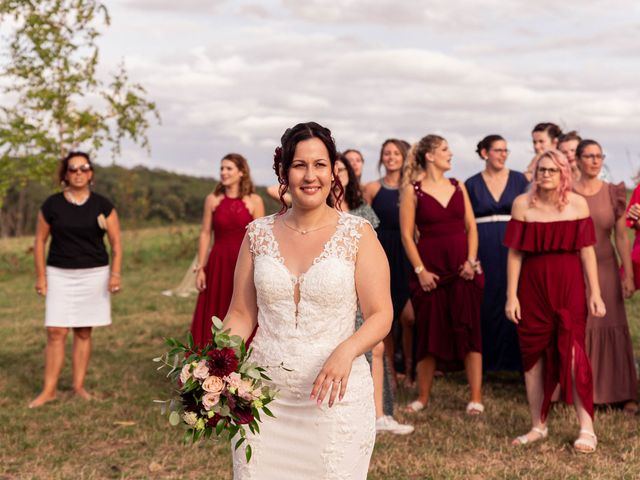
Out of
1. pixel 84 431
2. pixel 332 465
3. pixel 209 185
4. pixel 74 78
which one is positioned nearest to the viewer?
pixel 332 465

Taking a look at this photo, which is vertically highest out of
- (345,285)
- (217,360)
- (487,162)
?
(487,162)

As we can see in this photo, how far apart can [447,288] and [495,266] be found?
135 centimetres

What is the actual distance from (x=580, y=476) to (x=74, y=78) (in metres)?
16.7

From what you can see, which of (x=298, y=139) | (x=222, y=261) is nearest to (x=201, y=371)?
(x=298, y=139)

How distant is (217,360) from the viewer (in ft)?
12.9

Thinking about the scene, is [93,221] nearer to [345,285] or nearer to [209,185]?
[345,285]

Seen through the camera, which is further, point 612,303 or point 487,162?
point 487,162

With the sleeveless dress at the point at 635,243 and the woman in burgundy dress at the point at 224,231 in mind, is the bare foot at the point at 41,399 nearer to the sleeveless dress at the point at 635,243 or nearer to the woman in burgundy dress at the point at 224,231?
the woman in burgundy dress at the point at 224,231

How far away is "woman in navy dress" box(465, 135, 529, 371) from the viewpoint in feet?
31.2

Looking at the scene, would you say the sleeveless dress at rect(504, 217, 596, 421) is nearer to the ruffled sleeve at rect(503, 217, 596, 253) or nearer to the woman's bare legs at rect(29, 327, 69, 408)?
the ruffled sleeve at rect(503, 217, 596, 253)

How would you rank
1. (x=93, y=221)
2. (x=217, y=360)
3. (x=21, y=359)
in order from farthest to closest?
1. (x=21, y=359)
2. (x=93, y=221)
3. (x=217, y=360)

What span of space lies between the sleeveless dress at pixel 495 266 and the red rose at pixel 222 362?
19.8 feet

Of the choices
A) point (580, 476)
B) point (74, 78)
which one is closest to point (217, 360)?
point (580, 476)

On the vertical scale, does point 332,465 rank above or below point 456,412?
above
